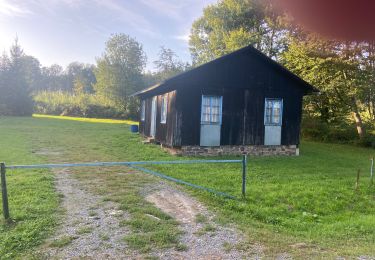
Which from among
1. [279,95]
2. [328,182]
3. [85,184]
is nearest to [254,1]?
[279,95]

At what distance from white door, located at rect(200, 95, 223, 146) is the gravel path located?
7.45 meters

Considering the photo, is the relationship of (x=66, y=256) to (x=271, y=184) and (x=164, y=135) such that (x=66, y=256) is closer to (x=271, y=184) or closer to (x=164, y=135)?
(x=271, y=184)

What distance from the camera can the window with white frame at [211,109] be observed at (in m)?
13.7

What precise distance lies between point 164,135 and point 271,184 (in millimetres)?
7188

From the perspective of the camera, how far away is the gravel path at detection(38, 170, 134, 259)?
4164 mm

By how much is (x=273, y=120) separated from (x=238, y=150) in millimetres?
→ 2189

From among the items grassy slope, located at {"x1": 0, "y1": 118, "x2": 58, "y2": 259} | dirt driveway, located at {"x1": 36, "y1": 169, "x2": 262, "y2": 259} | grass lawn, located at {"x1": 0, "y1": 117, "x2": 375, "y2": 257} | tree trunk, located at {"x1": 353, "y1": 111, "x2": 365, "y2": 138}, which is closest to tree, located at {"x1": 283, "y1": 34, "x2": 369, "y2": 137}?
tree trunk, located at {"x1": 353, "y1": 111, "x2": 365, "y2": 138}

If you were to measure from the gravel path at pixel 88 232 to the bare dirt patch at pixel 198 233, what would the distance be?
73 cm

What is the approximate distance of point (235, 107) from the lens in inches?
552

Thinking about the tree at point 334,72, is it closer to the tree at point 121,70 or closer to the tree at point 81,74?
the tree at point 121,70

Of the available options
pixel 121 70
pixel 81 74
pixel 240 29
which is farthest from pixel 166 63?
pixel 81 74

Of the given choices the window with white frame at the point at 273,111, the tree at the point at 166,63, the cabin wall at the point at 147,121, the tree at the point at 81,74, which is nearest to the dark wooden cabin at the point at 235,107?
the window with white frame at the point at 273,111

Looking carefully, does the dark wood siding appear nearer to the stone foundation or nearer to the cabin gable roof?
the cabin gable roof

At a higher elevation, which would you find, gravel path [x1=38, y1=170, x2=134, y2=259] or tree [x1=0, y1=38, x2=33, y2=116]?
tree [x1=0, y1=38, x2=33, y2=116]
